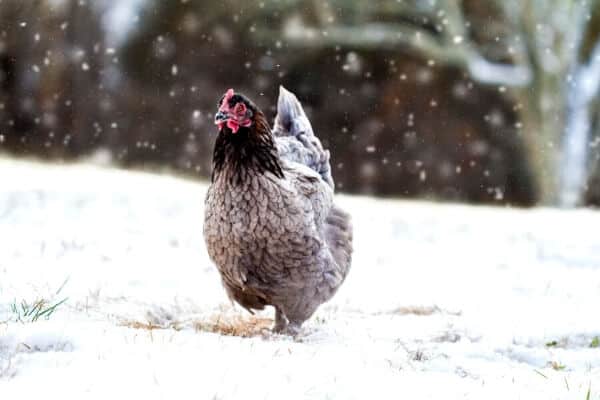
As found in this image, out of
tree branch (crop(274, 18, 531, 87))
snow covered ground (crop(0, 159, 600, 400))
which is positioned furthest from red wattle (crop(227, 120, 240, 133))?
tree branch (crop(274, 18, 531, 87))

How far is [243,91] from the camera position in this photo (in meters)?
13.2

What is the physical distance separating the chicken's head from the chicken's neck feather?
0.04m

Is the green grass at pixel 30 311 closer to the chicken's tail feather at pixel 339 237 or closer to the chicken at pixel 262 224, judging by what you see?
the chicken at pixel 262 224

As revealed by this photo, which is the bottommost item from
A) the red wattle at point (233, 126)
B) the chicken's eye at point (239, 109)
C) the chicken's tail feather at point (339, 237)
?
the chicken's tail feather at point (339, 237)

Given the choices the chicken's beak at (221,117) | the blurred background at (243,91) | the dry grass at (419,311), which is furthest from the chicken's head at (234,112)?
the blurred background at (243,91)

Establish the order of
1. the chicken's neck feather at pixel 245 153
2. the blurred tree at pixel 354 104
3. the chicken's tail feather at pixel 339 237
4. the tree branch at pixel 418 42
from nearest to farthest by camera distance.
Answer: the chicken's neck feather at pixel 245 153
the chicken's tail feather at pixel 339 237
the tree branch at pixel 418 42
the blurred tree at pixel 354 104

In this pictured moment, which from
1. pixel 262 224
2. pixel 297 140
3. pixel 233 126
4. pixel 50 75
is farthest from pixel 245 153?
pixel 50 75

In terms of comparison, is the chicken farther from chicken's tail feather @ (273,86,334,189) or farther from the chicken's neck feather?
chicken's tail feather @ (273,86,334,189)

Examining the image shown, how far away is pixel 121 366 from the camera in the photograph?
8.14 feet

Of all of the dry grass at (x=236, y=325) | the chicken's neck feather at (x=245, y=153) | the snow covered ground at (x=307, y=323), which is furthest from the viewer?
the dry grass at (x=236, y=325)

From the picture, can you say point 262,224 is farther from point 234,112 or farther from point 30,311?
point 30,311

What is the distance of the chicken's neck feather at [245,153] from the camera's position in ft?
11.3

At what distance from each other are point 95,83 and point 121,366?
11.8 m

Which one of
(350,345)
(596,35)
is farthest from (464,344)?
(596,35)
